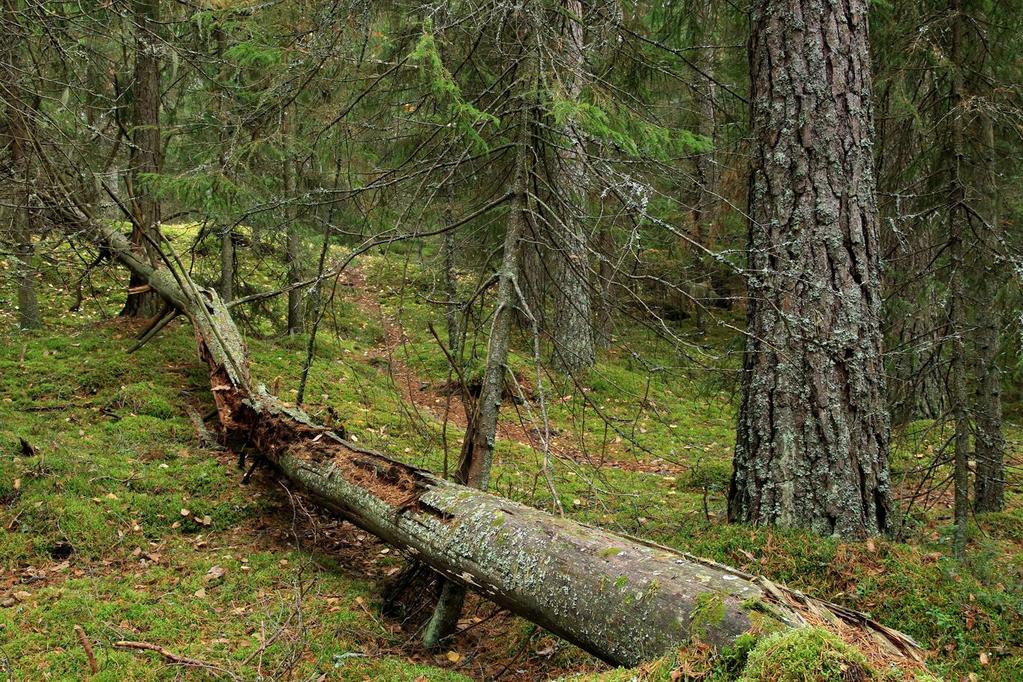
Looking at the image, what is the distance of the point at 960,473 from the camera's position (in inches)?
204

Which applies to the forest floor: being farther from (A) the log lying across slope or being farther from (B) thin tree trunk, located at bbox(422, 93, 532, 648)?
(A) the log lying across slope

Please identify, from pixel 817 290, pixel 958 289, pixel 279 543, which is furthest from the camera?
pixel 279 543

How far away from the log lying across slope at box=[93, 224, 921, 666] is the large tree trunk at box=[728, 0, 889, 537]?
1578 millimetres

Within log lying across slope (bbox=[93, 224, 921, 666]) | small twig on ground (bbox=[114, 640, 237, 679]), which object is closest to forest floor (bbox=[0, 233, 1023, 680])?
small twig on ground (bbox=[114, 640, 237, 679])

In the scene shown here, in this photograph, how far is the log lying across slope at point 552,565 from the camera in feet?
9.61

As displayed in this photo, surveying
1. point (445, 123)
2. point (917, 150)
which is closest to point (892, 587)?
point (445, 123)

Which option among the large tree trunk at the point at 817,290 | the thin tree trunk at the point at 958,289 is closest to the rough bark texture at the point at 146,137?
→ the large tree trunk at the point at 817,290

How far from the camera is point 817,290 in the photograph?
4.63 metres

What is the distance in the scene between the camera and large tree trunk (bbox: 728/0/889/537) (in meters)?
4.57

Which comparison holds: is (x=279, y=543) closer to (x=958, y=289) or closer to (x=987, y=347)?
(x=958, y=289)

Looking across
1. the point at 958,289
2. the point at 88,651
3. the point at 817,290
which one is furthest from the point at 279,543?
the point at 958,289

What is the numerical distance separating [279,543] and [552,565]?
3012 millimetres

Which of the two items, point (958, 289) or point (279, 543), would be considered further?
point (279, 543)

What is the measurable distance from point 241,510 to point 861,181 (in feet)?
18.3
